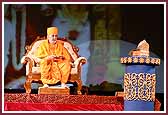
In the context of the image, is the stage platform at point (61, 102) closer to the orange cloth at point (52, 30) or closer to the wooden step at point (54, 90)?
the wooden step at point (54, 90)

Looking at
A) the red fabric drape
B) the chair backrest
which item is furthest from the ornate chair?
the red fabric drape

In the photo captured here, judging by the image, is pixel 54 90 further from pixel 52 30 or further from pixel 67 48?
pixel 52 30

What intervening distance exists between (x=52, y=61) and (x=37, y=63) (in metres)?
0.13

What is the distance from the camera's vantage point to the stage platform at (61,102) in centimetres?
620

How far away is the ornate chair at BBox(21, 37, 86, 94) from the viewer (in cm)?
623

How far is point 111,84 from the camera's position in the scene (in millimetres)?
6223

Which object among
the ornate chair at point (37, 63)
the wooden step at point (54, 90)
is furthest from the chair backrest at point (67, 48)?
the wooden step at point (54, 90)

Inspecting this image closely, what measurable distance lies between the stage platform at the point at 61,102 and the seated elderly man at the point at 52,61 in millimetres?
132

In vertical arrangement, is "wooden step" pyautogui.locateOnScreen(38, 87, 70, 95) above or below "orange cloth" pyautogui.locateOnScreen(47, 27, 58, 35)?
below

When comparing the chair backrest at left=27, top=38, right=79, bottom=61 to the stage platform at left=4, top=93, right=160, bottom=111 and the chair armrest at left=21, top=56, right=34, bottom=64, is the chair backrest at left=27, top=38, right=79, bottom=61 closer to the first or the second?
the chair armrest at left=21, top=56, right=34, bottom=64

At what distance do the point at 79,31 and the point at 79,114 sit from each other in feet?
2.37

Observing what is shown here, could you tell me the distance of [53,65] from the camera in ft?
20.5

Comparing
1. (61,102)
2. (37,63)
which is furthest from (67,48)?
(61,102)

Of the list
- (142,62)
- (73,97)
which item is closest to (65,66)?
(73,97)
